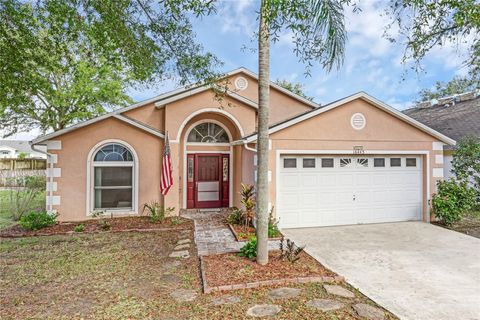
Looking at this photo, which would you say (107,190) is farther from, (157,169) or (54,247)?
(54,247)

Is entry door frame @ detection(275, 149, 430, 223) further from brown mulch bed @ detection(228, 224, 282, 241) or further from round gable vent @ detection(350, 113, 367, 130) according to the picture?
brown mulch bed @ detection(228, 224, 282, 241)

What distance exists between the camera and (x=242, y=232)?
312 inches

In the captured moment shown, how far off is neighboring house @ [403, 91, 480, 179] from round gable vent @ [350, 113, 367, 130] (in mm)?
5897

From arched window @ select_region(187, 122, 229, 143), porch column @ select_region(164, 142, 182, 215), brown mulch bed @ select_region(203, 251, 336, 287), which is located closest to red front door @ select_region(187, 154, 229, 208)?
arched window @ select_region(187, 122, 229, 143)

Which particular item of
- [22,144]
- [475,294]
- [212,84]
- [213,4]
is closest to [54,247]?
[212,84]

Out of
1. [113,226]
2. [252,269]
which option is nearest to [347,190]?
[252,269]

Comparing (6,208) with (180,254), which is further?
(6,208)

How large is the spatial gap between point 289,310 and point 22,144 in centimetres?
5771

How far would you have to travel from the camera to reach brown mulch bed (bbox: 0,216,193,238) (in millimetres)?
8195

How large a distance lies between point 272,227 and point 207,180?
437 cm

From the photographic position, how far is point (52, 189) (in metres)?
9.05

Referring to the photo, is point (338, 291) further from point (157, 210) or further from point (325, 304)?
point (157, 210)

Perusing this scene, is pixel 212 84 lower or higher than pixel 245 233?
higher

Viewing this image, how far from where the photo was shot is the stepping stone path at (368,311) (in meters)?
3.80
